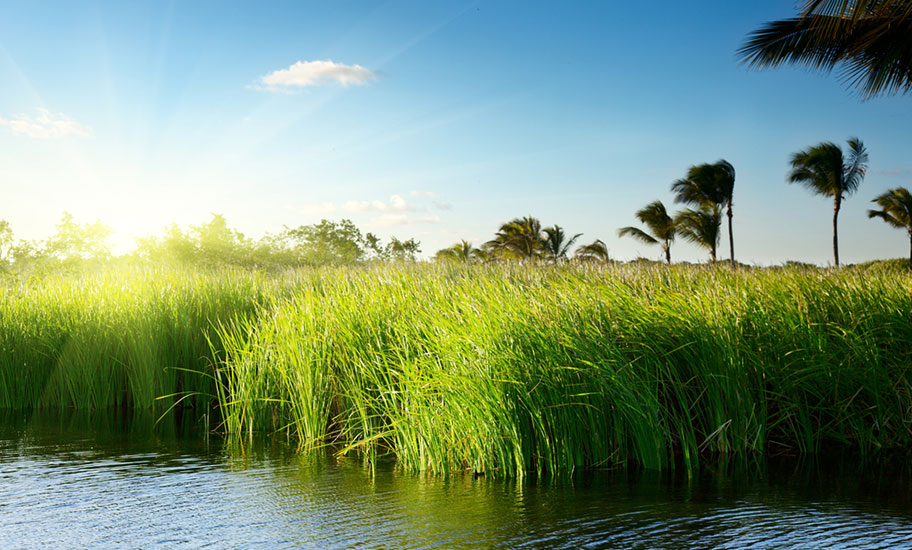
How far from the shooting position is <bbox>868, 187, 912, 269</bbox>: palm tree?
41.6 metres

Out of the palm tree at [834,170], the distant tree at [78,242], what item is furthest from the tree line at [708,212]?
the distant tree at [78,242]

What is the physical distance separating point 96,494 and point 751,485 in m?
4.79

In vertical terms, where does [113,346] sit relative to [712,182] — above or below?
below

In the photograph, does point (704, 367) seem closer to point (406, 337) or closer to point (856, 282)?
point (406, 337)

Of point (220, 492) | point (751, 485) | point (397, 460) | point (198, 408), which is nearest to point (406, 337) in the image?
point (397, 460)

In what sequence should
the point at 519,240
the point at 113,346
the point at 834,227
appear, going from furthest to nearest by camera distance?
the point at 519,240 < the point at 834,227 < the point at 113,346

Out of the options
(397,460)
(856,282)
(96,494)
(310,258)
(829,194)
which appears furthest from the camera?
(310,258)

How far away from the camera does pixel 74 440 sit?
23.2 feet

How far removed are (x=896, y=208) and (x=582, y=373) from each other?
47763mm

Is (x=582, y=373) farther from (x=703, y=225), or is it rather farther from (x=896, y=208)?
(x=896, y=208)

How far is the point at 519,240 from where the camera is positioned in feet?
143

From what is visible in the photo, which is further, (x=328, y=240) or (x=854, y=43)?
(x=328, y=240)

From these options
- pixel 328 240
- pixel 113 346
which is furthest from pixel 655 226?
pixel 113 346

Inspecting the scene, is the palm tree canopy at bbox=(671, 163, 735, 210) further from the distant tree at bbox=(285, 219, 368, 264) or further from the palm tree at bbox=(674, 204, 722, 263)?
the distant tree at bbox=(285, 219, 368, 264)
